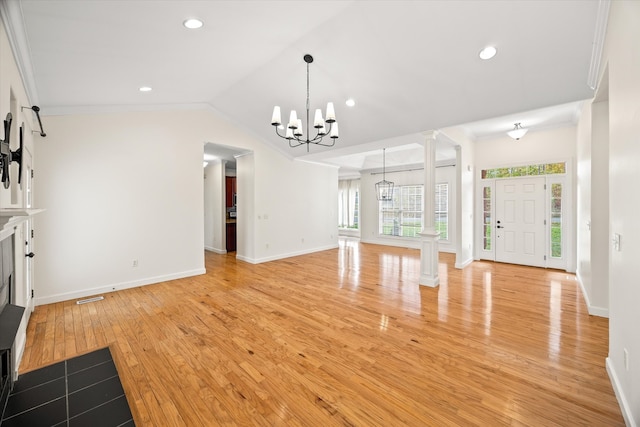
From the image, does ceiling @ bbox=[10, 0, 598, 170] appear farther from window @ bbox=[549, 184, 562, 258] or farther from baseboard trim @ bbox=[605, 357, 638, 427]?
baseboard trim @ bbox=[605, 357, 638, 427]

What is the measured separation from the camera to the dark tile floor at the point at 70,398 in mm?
1725

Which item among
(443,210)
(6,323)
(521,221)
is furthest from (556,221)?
(6,323)

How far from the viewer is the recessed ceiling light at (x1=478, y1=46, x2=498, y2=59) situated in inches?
110

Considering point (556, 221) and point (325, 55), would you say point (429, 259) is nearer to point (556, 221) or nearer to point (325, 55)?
point (556, 221)

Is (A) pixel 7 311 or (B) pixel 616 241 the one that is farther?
(B) pixel 616 241

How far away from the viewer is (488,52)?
112 inches

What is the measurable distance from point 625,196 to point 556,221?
4.90m

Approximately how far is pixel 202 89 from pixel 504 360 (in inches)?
203

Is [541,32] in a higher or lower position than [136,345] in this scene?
higher

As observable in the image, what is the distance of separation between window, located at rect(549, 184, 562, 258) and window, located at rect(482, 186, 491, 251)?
3.65 feet

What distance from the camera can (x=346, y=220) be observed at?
11016 mm

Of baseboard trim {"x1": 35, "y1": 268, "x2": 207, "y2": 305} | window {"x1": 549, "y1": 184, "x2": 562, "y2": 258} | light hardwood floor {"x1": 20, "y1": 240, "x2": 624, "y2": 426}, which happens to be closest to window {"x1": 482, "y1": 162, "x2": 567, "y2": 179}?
window {"x1": 549, "y1": 184, "x2": 562, "y2": 258}

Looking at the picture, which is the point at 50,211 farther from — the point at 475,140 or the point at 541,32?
the point at 475,140

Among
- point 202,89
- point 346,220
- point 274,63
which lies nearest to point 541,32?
point 274,63
